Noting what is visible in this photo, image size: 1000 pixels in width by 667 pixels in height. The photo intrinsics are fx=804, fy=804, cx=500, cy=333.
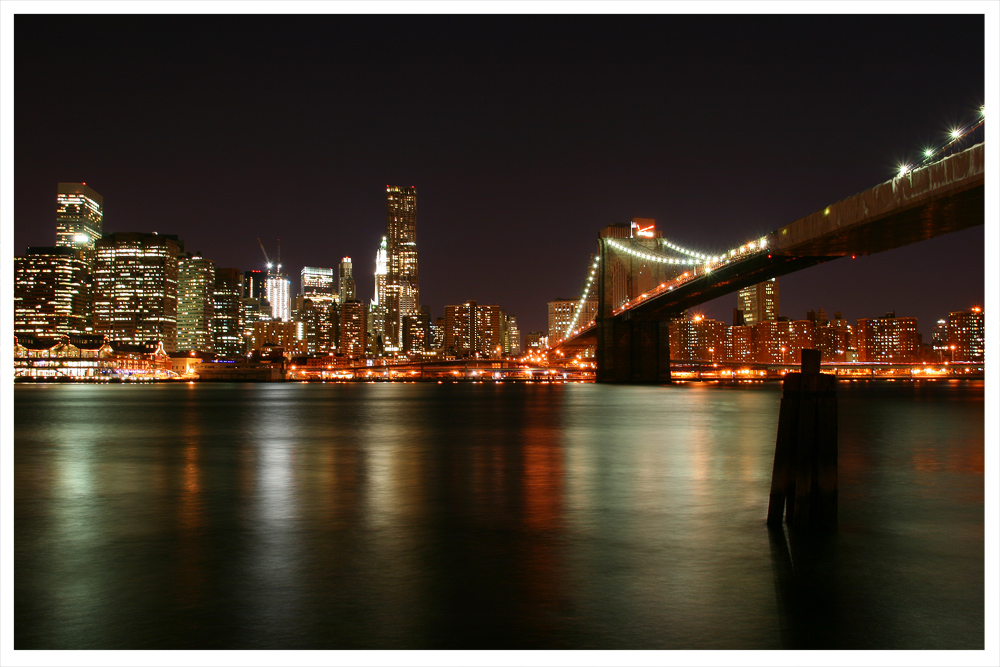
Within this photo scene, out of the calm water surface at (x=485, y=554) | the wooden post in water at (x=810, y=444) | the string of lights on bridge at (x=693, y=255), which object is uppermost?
the string of lights on bridge at (x=693, y=255)

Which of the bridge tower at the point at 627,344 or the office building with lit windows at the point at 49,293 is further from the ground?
the office building with lit windows at the point at 49,293

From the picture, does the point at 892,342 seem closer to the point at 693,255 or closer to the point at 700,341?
the point at 700,341

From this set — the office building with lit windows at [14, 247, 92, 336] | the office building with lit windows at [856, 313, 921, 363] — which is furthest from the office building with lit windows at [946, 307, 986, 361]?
the office building with lit windows at [14, 247, 92, 336]

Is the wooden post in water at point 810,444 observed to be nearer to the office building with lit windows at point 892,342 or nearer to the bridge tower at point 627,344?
the bridge tower at point 627,344

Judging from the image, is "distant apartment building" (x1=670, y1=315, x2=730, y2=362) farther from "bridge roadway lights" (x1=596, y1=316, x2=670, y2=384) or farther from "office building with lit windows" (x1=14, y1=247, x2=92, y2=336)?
"office building with lit windows" (x1=14, y1=247, x2=92, y2=336)

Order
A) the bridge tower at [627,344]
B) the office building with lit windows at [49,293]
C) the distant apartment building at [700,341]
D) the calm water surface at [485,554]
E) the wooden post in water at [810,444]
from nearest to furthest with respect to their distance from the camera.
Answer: the calm water surface at [485,554], the wooden post in water at [810,444], the bridge tower at [627,344], the office building with lit windows at [49,293], the distant apartment building at [700,341]

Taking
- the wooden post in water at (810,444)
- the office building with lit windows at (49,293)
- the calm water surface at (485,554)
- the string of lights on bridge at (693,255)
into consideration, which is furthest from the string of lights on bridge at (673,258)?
the office building with lit windows at (49,293)
